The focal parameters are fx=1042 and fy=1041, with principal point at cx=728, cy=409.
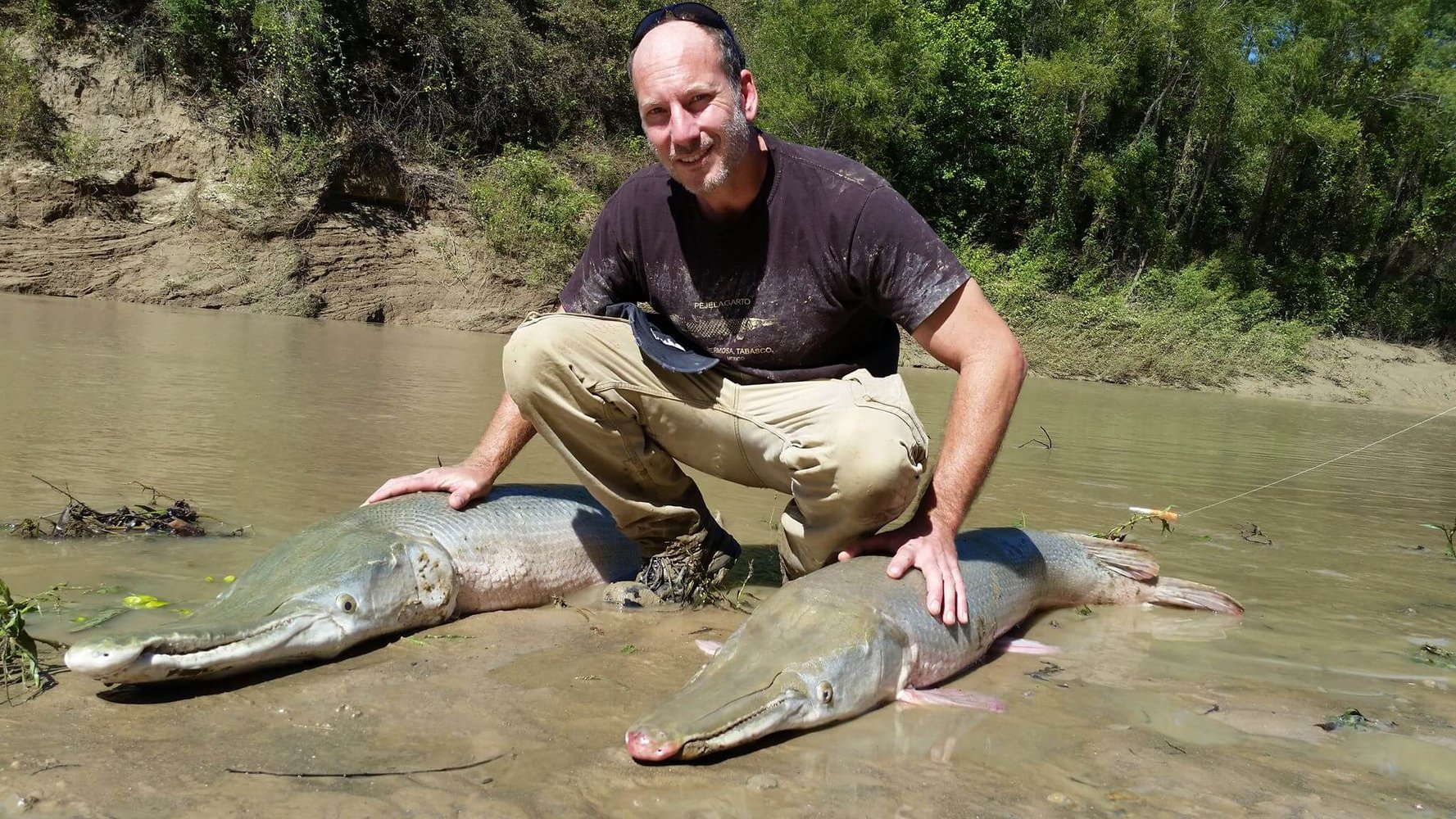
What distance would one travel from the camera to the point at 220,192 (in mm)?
17109

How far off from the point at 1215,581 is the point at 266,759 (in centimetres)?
370

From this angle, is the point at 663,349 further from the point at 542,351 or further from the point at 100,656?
the point at 100,656

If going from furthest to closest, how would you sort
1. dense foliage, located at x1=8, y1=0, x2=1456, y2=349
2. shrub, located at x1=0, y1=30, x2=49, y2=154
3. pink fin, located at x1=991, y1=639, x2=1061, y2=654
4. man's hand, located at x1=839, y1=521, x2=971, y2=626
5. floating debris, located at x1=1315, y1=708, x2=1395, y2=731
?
1. dense foliage, located at x1=8, y1=0, x2=1456, y2=349
2. shrub, located at x1=0, y1=30, x2=49, y2=154
3. pink fin, located at x1=991, y1=639, x2=1061, y2=654
4. man's hand, located at x1=839, y1=521, x2=971, y2=626
5. floating debris, located at x1=1315, y1=708, x2=1395, y2=731

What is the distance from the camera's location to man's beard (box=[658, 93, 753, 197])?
132 inches

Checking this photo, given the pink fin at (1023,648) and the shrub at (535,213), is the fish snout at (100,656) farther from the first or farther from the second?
the shrub at (535,213)

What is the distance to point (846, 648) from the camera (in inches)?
108

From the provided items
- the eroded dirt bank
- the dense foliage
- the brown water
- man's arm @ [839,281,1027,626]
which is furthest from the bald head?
the dense foliage

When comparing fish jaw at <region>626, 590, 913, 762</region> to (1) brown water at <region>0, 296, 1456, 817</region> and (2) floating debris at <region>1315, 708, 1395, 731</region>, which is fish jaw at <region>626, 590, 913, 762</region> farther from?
(2) floating debris at <region>1315, 708, 1395, 731</region>

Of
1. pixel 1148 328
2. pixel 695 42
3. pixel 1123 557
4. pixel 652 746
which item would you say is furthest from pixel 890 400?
pixel 1148 328

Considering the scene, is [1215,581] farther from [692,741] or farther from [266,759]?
[266,759]

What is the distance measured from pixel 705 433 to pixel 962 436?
0.94 metres

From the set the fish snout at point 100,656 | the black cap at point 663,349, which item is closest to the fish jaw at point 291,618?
the fish snout at point 100,656

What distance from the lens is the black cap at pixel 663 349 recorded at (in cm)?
347

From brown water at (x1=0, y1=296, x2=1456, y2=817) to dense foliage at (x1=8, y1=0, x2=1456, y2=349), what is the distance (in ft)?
45.4
